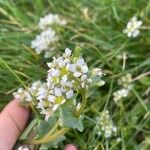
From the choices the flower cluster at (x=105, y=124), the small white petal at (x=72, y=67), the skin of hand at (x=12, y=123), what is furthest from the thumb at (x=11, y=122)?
the small white petal at (x=72, y=67)

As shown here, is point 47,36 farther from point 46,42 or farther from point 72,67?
point 72,67

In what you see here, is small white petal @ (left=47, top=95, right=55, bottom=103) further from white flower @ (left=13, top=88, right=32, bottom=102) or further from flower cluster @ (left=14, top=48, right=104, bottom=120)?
white flower @ (left=13, top=88, right=32, bottom=102)

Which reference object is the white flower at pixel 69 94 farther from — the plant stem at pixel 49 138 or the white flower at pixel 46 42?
the white flower at pixel 46 42

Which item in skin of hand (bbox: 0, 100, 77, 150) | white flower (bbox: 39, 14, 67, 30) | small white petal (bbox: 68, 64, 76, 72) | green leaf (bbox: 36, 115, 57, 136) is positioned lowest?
green leaf (bbox: 36, 115, 57, 136)

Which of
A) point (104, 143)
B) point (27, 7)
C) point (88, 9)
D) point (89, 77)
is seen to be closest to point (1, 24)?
point (27, 7)

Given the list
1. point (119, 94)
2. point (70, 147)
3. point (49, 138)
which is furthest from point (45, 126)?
point (119, 94)

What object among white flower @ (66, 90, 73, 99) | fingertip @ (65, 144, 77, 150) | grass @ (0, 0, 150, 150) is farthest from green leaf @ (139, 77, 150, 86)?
white flower @ (66, 90, 73, 99)
